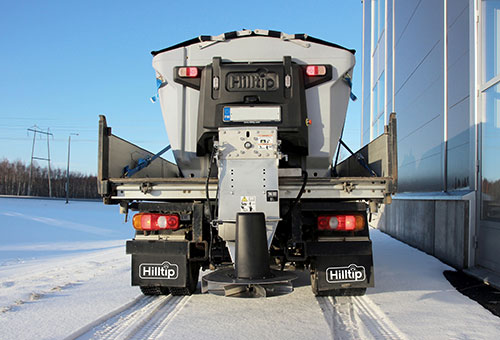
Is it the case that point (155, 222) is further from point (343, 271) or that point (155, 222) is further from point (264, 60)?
point (264, 60)

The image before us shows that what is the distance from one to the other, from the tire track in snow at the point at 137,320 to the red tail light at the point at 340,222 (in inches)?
69.2

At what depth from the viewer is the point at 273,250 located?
4621mm

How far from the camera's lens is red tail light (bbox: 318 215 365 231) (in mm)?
4352

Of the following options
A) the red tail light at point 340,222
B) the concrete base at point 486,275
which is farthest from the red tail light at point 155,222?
the concrete base at point 486,275

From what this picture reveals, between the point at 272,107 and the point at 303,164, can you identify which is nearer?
the point at 272,107

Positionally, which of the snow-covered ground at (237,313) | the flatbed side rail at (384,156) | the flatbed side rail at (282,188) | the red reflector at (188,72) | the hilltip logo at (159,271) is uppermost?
the red reflector at (188,72)

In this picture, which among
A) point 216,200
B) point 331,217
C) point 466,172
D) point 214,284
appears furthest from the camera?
point 466,172

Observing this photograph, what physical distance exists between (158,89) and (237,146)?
1492mm

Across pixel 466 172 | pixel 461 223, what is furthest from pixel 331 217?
pixel 466 172

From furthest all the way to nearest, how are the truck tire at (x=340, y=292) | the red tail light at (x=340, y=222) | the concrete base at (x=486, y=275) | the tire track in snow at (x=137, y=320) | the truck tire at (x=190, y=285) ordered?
the concrete base at (x=486, y=275)
the truck tire at (x=190, y=285)
the truck tire at (x=340, y=292)
the red tail light at (x=340, y=222)
the tire track in snow at (x=137, y=320)

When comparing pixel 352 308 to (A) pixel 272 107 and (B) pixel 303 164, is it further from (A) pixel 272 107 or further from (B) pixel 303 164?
(A) pixel 272 107

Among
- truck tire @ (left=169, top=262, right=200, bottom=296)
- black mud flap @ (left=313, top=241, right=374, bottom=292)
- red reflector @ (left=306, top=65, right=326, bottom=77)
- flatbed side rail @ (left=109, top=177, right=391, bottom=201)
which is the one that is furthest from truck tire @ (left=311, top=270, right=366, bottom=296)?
red reflector @ (left=306, top=65, right=326, bottom=77)

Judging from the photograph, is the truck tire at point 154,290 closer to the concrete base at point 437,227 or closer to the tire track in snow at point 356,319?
the tire track in snow at point 356,319

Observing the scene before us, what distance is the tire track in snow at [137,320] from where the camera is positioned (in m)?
3.49
